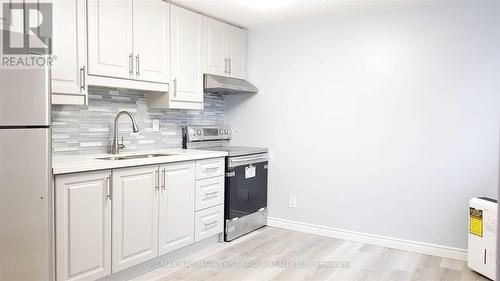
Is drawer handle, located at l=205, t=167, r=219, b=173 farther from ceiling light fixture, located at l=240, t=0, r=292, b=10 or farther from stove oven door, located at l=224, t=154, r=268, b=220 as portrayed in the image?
ceiling light fixture, located at l=240, t=0, r=292, b=10

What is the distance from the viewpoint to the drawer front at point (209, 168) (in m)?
3.37

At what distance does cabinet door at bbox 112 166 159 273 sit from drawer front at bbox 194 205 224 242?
1.61ft

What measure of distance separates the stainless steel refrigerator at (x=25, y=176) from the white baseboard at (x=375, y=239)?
253 cm

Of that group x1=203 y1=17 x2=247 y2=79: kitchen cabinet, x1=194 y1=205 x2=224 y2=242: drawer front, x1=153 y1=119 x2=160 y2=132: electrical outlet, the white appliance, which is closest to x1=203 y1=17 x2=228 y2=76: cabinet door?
x1=203 y1=17 x2=247 y2=79: kitchen cabinet

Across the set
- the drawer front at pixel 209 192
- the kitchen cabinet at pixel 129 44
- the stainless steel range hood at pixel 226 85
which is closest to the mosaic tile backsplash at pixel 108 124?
the kitchen cabinet at pixel 129 44

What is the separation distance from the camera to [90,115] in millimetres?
3094

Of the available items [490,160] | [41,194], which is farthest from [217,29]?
[490,160]

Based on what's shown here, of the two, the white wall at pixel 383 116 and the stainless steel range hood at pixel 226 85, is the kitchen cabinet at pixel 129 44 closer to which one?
the stainless steel range hood at pixel 226 85

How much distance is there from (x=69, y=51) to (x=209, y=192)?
64.4 inches

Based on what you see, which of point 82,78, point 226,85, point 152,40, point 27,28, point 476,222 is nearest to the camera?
point 27,28

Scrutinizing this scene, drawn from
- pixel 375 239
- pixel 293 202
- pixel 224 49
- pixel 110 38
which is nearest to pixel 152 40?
pixel 110 38

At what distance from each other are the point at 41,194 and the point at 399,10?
3.21m

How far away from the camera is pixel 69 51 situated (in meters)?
2.59

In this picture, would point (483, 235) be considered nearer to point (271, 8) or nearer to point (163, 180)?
point (163, 180)
